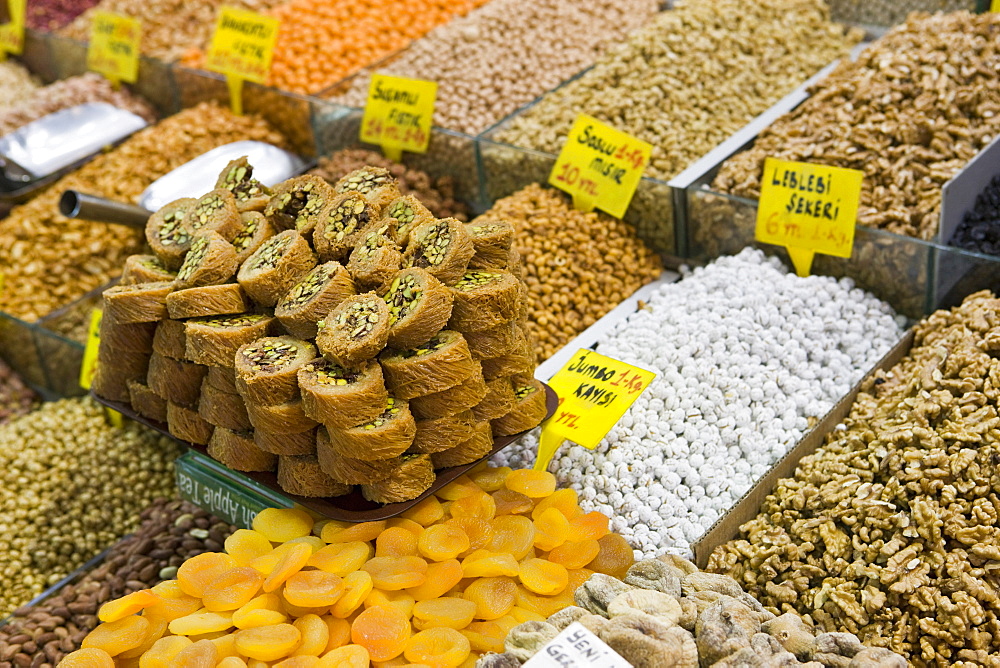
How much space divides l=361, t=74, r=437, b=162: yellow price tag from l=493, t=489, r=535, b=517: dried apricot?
150 cm

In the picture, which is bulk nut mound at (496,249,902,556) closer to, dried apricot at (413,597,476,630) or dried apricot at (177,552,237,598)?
dried apricot at (413,597,476,630)

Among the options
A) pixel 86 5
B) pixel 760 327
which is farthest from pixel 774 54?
pixel 86 5

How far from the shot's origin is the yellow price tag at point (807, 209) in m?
2.31

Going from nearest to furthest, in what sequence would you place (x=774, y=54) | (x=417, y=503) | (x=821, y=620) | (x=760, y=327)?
(x=821, y=620), (x=417, y=503), (x=760, y=327), (x=774, y=54)

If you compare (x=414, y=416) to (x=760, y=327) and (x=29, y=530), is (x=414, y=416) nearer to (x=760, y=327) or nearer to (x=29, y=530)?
(x=760, y=327)

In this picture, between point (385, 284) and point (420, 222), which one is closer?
point (385, 284)

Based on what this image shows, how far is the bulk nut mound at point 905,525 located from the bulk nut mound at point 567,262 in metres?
0.72

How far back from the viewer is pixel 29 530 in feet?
8.16

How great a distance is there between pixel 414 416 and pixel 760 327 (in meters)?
0.94

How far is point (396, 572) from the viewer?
1.63 meters

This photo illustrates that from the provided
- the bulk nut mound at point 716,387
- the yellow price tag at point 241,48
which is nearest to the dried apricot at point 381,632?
the bulk nut mound at point 716,387

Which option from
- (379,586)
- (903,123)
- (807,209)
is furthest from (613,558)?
(903,123)

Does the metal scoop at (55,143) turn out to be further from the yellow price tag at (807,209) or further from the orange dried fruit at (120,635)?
the yellow price tag at (807,209)

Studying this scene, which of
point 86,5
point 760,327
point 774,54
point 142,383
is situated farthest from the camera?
point 86,5
